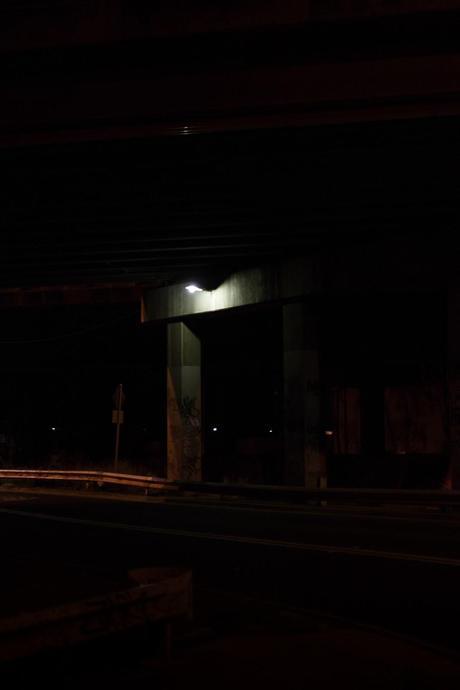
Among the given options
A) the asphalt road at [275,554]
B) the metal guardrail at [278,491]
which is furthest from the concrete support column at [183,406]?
the asphalt road at [275,554]

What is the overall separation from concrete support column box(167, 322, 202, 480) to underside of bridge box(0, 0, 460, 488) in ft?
0.21

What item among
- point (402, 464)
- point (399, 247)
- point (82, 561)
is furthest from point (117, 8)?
point (402, 464)

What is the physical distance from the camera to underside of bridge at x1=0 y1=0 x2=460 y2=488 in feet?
40.4

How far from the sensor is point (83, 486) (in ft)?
98.9

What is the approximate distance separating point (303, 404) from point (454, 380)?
176 inches

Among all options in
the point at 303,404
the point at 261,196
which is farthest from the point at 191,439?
the point at 261,196

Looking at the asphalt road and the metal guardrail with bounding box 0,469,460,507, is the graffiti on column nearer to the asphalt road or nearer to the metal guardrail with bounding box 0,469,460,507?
the metal guardrail with bounding box 0,469,460,507

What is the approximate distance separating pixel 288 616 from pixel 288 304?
1627 centimetres

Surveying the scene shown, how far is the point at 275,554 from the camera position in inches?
531

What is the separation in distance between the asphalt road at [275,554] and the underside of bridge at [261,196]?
5.06m

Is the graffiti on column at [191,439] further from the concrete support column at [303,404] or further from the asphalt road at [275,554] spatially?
the asphalt road at [275,554]

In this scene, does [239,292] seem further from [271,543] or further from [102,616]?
[102,616]

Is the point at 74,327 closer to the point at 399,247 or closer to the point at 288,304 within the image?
the point at 288,304

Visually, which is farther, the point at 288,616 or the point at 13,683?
the point at 288,616
